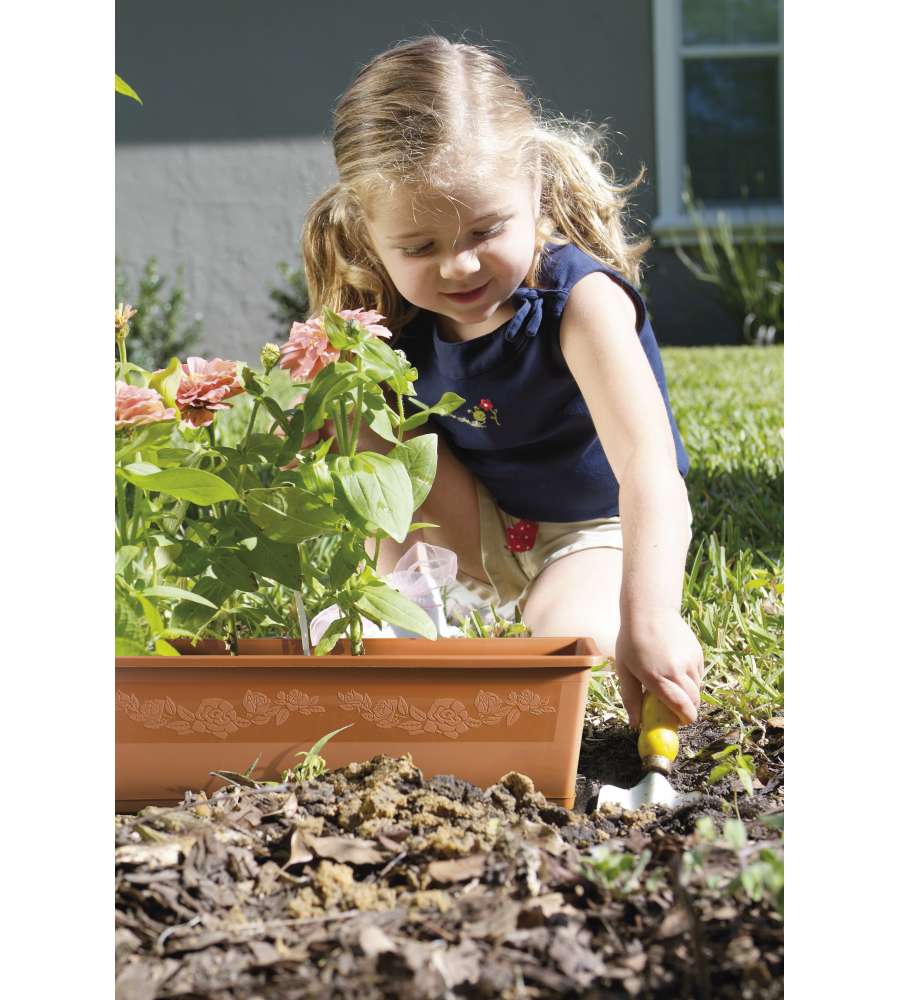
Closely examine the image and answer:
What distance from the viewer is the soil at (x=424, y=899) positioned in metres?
0.77

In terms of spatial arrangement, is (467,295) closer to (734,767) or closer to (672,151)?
(734,767)

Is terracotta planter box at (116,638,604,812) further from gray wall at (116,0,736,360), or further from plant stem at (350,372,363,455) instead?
gray wall at (116,0,736,360)

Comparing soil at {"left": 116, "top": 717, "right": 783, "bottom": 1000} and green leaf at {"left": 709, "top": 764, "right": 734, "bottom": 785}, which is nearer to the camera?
soil at {"left": 116, "top": 717, "right": 783, "bottom": 1000}

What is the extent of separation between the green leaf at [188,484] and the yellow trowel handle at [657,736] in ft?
1.69

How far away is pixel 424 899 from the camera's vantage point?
2.88ft

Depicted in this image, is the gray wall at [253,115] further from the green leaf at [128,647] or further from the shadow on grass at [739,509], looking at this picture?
the green leaf at [128,647]

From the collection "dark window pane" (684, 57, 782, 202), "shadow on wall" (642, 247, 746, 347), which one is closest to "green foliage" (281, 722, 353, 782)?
"shadow on wall" (642, 247, 746, 347)

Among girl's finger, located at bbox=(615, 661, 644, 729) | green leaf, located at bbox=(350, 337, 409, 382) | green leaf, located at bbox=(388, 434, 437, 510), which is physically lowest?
girl's finger, located at bbox=(615, 661, 644, 729)

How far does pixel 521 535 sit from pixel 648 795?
0.99 metres

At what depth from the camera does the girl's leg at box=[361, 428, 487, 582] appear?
2.13m

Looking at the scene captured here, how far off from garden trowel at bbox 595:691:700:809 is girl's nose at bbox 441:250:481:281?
0.66m

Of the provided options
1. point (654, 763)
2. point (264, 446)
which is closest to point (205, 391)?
point (264, 446)
